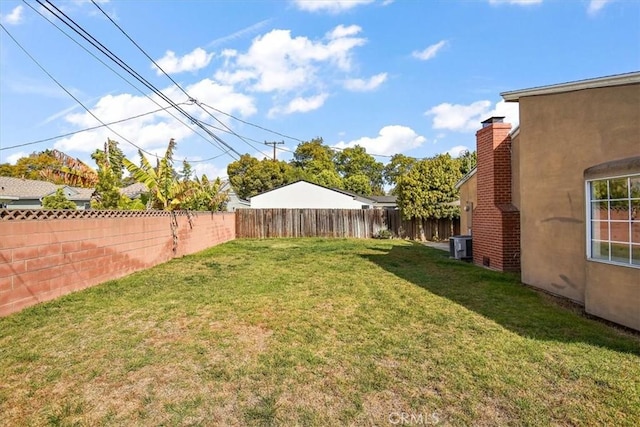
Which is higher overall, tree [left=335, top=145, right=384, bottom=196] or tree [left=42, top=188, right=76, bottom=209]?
tree [left=335, top=145, right=384, bottom=196]

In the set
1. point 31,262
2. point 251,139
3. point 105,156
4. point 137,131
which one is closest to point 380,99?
point 251,139

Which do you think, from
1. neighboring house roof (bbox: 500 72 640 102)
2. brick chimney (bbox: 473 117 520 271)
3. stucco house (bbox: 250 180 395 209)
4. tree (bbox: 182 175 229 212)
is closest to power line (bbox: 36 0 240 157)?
tree (bbox: 182 175 229 212)

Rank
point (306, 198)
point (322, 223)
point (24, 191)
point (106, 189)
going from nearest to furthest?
point (106, 189) < point (322, 223) < point (24, 191) < point (306, 198)

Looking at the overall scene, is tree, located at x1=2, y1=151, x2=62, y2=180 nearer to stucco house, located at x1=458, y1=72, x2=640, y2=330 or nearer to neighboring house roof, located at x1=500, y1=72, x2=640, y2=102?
neighboring house roof, located at x1=500, y1=72, x2=640, y2=102

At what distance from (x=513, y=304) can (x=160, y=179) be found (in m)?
10.6

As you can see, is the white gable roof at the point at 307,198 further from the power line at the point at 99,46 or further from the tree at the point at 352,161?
the tree at the point at 352,161

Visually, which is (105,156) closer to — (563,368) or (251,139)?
(563,368)

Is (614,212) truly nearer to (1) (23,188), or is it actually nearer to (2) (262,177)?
(1) (23,188)

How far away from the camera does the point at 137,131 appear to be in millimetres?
17672

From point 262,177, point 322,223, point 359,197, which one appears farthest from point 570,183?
point 262,177

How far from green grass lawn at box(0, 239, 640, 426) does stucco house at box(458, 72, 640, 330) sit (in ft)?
1.89

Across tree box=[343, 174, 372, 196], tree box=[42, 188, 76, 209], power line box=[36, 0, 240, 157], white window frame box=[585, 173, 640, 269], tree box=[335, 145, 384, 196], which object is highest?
tree box=[335, 145, 384, 196]

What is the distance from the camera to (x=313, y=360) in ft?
11.5

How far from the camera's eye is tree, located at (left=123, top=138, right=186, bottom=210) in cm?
1098
